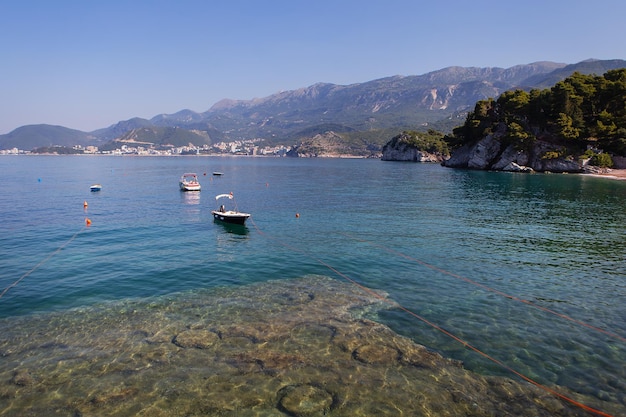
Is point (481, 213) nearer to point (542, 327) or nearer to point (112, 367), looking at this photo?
point (542, 327)

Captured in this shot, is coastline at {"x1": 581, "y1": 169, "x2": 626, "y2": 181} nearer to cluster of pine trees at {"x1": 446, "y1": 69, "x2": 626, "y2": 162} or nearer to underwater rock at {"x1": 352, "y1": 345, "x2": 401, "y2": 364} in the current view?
cluster of pine trees at {"x1": 446, "y1": 69, "x2": 626, "y2": 162}

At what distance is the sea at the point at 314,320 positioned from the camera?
1239 cm

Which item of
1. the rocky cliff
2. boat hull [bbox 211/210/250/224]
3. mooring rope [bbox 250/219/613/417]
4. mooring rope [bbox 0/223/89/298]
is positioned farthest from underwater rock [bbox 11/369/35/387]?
the rocky cliff

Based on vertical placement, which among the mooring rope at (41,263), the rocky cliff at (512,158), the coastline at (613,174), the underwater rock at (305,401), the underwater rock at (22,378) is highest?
the rocky cliff at (512,158)

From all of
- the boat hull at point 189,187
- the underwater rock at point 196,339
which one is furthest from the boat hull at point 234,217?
the boat hull at point 189,187

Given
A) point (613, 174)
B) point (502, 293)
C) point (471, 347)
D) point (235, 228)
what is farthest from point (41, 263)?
point (613, 174)

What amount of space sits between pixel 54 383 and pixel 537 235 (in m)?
40.4

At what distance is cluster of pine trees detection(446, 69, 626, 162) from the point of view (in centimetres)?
10569

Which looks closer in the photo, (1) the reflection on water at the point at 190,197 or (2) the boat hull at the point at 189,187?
(1) the reflection on water at the point at 190,197

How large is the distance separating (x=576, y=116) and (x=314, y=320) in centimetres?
12836

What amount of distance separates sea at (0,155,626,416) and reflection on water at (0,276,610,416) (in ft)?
0.25

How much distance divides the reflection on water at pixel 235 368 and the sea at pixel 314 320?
8 centimetres

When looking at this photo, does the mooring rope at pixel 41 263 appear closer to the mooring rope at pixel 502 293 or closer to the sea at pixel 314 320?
the sea at pixel 314 320

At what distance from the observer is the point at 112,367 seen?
14094 millimetres
